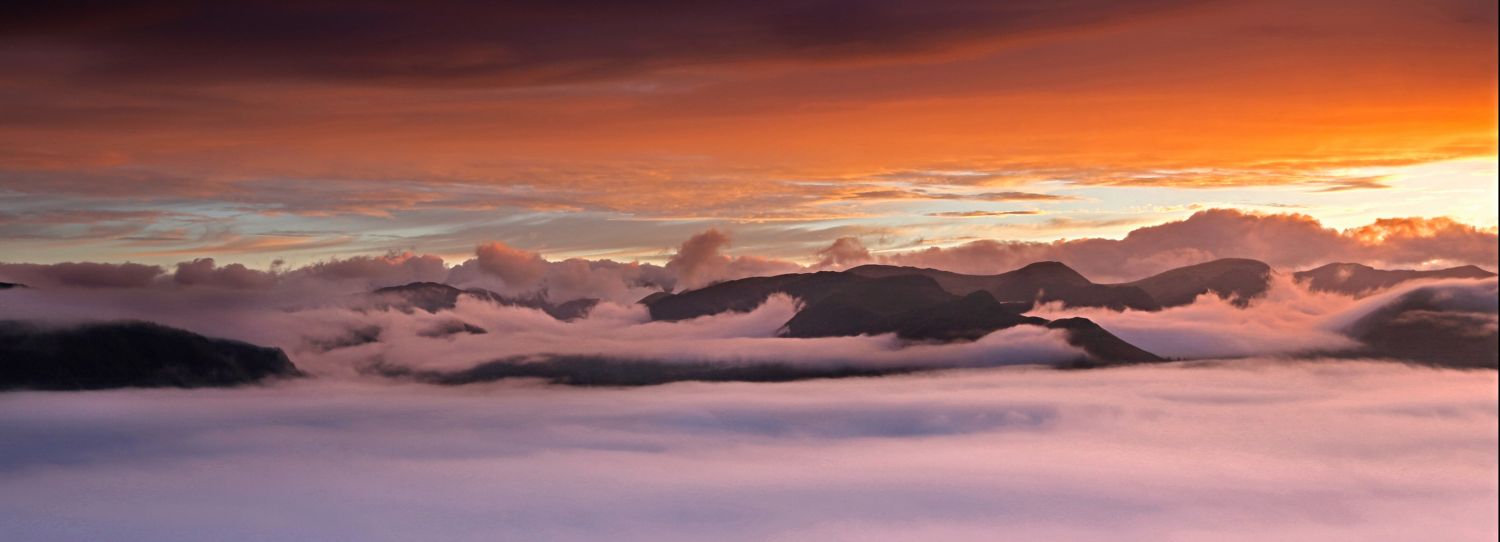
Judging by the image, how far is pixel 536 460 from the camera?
186m

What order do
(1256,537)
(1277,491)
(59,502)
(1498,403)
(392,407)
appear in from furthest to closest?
(392,407)
(1277,491)
(1256,537)
(59,502)
(1498,403)

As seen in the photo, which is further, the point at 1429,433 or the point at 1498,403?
the point at 1429,433

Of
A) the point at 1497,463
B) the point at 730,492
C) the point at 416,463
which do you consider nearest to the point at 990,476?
the point at 730,492

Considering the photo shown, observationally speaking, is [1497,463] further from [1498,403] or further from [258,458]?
[258,458]

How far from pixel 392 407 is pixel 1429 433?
149 m

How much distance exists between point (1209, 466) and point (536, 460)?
326 ft

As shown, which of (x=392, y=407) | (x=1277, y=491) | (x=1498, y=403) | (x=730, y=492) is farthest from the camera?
(x=392, y=407)

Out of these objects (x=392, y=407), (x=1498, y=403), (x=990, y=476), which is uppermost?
(x=1498, y=403)

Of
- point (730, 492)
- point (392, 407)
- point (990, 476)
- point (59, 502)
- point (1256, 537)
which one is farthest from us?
point (990, 476)

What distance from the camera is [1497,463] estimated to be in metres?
27.2

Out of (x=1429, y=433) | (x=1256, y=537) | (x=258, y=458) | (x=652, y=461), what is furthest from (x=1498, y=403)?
(x=1429, y=433)

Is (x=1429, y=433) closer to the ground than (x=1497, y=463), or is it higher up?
closer to the ground

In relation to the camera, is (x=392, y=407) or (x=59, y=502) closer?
(x=59, y=502)

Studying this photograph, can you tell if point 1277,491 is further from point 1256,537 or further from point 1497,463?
point 1497,463
